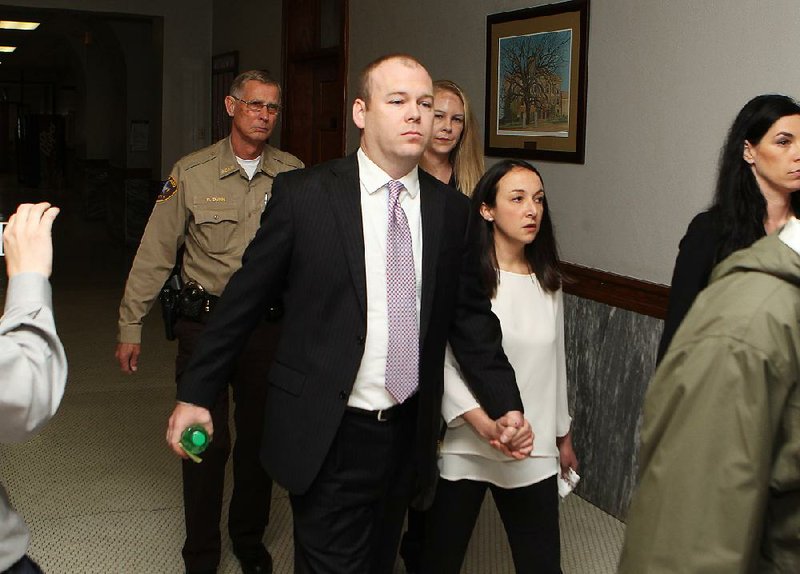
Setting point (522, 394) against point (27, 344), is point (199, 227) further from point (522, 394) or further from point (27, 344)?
point (27, 344)

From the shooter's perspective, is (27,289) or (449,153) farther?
(449,153)

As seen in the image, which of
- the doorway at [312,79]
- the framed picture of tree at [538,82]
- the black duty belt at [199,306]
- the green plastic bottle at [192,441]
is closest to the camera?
the green plastic bottle at [192,441]

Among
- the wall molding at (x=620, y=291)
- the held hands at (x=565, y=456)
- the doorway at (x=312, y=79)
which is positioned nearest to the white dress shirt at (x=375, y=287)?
the held hands at (x=565, y=456)

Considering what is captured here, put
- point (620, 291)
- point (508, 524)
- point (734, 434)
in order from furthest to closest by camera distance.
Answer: point (620, 291) → point (508, 524) → point (734, 434)

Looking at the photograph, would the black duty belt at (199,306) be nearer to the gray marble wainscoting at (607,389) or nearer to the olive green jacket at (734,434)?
the gray marble wainscoting at (607,389)

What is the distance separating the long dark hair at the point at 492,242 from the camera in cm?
284

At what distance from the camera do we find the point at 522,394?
109 inches

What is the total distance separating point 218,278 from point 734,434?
2.42 m

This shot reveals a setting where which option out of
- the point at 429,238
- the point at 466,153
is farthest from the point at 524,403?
the point at 466,153

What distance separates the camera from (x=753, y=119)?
2.81m

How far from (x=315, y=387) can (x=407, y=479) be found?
359 millimetres

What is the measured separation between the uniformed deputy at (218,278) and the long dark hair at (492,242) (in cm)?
90

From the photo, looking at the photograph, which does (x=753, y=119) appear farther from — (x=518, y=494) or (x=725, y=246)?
(x=518, y=494)

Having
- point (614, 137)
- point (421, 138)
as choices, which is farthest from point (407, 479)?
point (614, 137)
